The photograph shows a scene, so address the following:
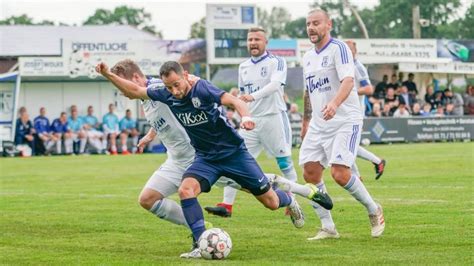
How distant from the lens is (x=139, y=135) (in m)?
36.8

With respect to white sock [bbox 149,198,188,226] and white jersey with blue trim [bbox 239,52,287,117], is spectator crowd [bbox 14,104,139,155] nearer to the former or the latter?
white jersey with blue trim [bbox 239,52,287,117]

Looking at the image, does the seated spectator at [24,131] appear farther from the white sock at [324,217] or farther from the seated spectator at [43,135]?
the white sock at [324,217]

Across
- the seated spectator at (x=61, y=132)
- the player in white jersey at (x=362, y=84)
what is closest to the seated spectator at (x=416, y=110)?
the seated spectator at (x=61, y=132)

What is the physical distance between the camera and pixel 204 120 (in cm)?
963

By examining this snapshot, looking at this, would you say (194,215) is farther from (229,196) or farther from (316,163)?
(229,196)

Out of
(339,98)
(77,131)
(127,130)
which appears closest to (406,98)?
(127,130)

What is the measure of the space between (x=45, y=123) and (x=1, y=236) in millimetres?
23408

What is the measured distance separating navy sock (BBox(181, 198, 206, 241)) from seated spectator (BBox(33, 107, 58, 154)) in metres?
25.7

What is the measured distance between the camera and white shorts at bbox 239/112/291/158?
14383mm

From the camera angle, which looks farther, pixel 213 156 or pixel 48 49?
pixel 48 49

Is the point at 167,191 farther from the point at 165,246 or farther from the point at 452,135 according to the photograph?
the point at 452,135

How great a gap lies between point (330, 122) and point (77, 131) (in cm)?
2529

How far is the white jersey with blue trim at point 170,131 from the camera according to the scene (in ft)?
34.6

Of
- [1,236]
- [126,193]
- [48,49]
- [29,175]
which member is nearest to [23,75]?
[48,49]
